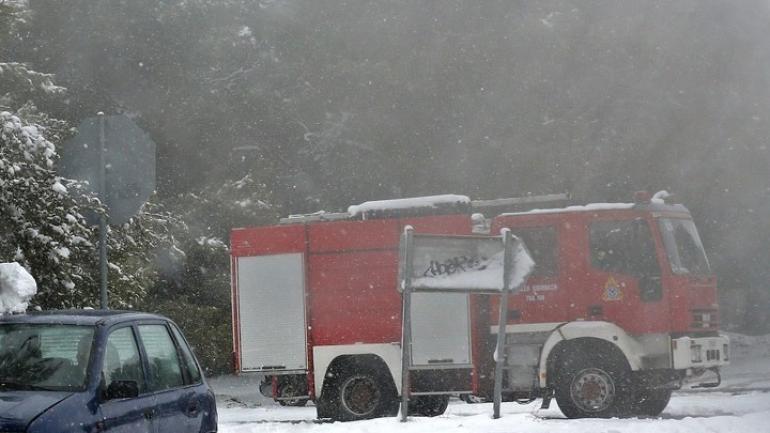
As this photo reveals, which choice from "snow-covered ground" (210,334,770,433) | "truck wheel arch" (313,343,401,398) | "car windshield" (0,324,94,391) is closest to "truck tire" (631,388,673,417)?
"snow-covered ground" (210,334,770,433)

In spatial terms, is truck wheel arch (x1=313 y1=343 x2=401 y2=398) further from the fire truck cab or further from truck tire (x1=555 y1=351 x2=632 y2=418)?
truck tire (x1=555 y1=351 x2=632 y2=418)

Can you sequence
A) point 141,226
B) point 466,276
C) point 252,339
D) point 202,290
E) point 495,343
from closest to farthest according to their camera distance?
point 466,276, point 495,343, point 252,339, point 141,226, point 202,290

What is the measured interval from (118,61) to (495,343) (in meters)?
19.9

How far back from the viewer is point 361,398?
51.4 ft

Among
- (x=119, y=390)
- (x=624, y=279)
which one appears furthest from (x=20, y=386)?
(x=624, y=279)

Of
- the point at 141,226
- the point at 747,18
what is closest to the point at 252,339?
the point at 141,226

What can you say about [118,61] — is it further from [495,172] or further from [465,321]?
[465,321]

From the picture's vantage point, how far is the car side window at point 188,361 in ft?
27.1

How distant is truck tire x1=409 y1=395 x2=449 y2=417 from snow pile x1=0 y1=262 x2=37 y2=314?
26.7 feet

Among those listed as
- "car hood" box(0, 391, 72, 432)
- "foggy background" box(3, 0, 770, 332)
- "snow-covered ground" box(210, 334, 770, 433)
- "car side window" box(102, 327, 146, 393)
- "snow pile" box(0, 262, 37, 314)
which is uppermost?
"foggy background" box(3, 0, 770, 332)

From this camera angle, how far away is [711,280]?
15.6m

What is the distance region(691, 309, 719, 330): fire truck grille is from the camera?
14984mm

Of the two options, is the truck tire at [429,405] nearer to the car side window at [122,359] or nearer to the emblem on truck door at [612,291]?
the emblem on truck door at [612,291]

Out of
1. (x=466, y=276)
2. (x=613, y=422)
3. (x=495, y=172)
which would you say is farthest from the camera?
(x=495, y=172)
